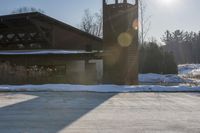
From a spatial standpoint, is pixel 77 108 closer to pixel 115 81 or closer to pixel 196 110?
pixel 196 110

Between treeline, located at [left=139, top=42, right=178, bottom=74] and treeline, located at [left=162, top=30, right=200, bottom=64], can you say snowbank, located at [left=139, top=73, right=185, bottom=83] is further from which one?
treeline, located at [left=162, top=30, right=200, bottom=64]

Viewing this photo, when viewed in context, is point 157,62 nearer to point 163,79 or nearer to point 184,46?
point 163,79

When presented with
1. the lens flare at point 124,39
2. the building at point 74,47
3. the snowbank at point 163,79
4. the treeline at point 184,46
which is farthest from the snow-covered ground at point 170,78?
the treeline at point 184,46

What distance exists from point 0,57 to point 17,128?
2414 cm

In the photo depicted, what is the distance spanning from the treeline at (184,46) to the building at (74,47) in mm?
79324

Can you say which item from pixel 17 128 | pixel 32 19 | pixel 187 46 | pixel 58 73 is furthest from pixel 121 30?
pixel 187 46

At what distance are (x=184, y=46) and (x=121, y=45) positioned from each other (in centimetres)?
10931

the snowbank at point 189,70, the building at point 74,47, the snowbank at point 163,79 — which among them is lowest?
the snowbank at point 163,79

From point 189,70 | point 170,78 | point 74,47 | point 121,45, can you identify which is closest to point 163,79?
point 170,78

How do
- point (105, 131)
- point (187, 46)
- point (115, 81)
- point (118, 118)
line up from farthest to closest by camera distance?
point (187, 46) → point (115, 81) → point (118, 118) → point (105, 131)

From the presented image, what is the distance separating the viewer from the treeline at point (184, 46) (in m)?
122

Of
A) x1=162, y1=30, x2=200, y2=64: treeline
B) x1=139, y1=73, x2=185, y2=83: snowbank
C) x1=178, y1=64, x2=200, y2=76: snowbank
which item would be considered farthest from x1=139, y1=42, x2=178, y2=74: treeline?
x1=162, y1=30, x2=200, y2=64: treeline

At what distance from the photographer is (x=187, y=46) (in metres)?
131

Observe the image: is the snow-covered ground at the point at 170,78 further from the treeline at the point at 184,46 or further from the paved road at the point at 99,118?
the treeline at the point at 184,46
